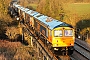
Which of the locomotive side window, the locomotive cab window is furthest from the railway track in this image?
the locomotive cab window

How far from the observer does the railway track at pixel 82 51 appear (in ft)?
56.0

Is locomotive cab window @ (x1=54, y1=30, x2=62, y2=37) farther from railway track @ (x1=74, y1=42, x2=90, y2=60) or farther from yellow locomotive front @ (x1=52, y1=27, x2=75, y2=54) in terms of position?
railway track @ (x1=74, y1=42, x2=90, y2=60)

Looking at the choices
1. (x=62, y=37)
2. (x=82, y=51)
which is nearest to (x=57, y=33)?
(x=62, y=37)

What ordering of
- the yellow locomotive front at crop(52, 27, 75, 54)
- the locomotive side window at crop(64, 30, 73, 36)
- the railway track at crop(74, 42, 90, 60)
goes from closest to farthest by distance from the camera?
the yellow locomotive front at crop(52, 27, 75, 54)
the locomotive side window at crop(64, 30, 73, 36)
the railway track at crop(74, 42, 90, 60)

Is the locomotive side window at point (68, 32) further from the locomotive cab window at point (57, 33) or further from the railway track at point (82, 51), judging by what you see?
the railway track at point (82, 51)

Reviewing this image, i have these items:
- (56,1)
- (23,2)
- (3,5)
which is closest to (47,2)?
(56,1)

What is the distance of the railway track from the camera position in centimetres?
1707

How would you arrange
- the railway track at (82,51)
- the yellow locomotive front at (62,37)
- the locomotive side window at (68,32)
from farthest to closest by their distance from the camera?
the railway track at (82,51)
the locomotive side window at (68,32)
the yellow locomotive front at (62,37)

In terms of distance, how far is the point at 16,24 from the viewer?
1745 inches

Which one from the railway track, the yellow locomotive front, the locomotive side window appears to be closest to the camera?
the yellow locomotive front

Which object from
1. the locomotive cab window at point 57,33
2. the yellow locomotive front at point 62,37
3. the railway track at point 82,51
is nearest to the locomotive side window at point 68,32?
the yellow locomotive front at point 62,37

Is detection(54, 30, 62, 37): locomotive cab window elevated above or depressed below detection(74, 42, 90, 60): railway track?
above

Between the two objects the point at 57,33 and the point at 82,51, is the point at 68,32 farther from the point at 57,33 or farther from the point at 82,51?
the point at 82,51

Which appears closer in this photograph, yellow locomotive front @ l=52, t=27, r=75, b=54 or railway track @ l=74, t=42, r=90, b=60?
yellow locomotive front @ l=52, t=27, r=75, b=54
